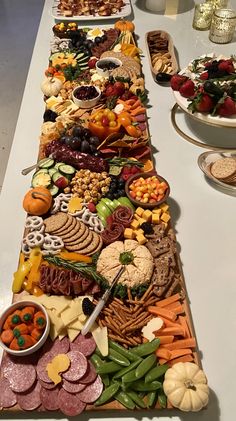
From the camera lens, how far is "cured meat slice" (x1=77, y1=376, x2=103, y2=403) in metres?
1.13

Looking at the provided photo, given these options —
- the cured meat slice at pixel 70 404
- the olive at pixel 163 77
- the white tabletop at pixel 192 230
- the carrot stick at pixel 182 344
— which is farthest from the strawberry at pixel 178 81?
the cured meat slice at pixel 70 404

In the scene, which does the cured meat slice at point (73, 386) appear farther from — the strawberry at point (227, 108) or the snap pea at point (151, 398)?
the strawberry at point (227, 108)

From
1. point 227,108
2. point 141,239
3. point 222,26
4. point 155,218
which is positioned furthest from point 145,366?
point 222,26

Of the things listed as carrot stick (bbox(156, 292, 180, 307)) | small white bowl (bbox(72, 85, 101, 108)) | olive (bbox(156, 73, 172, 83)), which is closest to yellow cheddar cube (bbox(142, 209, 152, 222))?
carrot stick (bbox(156, 292, 180, 307))

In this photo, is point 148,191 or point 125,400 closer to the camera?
point 125,400

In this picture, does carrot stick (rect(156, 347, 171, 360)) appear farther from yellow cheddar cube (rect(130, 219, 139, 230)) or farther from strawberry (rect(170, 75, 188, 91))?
strawberry (rect(170, 75, 188, 91))

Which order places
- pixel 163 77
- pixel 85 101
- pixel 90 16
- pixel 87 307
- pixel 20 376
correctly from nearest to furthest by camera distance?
pixel 20 376
pixel 87 307
pixel 85 101
pixel 163 77
pixel 90 16

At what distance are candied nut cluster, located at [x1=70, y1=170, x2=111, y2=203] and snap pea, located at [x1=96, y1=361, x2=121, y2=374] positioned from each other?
28.9 inches

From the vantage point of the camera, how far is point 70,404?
44.2 inches

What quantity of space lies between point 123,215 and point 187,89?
88cm

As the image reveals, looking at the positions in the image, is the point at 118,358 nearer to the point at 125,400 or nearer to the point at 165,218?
the point at 125,400

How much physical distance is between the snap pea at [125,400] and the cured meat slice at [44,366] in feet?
0.73

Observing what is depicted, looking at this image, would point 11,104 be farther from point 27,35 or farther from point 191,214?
point 191,214

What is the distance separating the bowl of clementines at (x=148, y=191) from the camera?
62.9 inches
